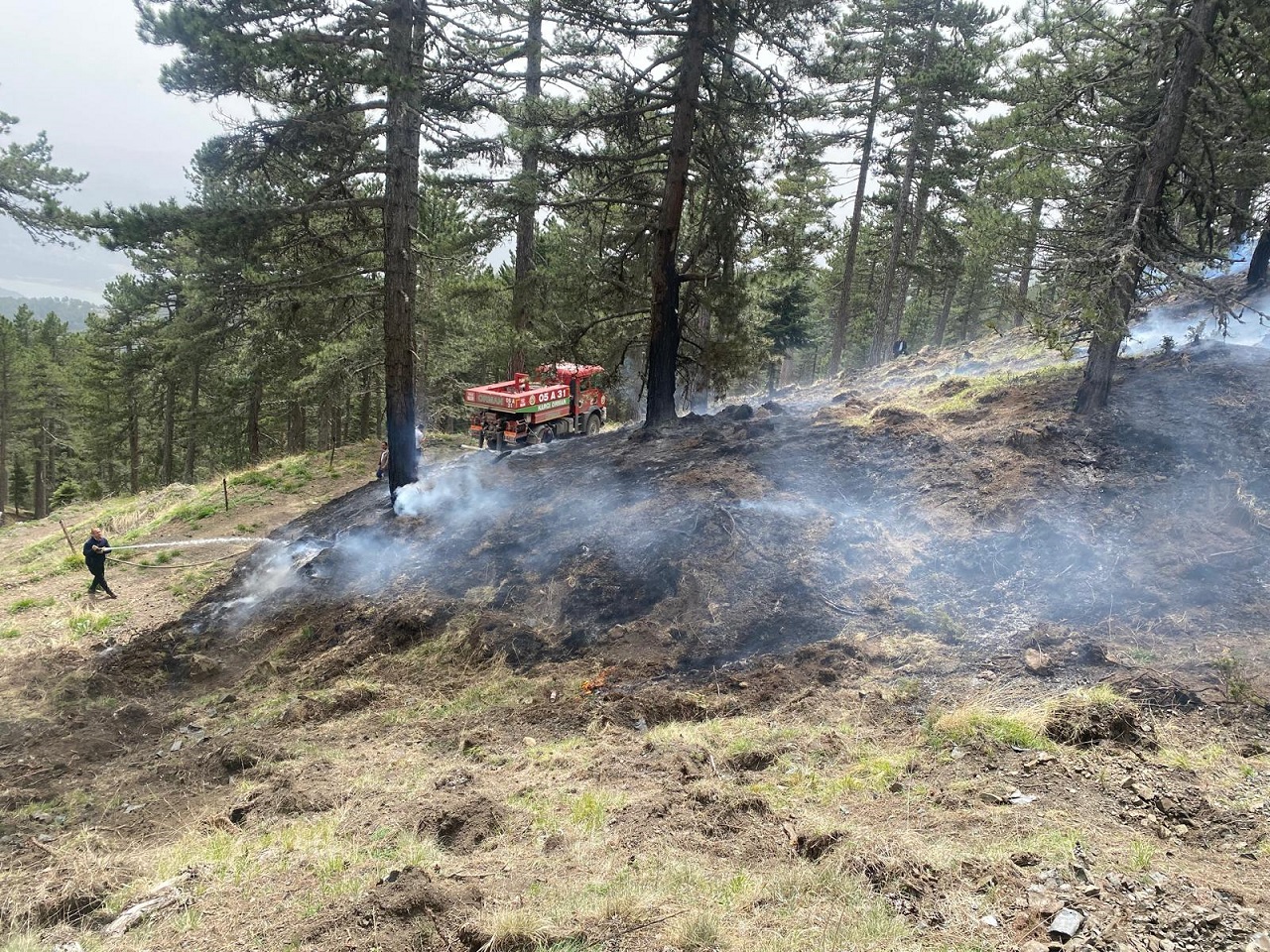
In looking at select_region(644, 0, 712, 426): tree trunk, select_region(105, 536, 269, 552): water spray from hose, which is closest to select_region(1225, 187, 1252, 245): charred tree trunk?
select_region(644, 0, 712, 426): tree trunk

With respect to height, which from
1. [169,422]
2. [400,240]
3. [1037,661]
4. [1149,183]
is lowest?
[169,422]

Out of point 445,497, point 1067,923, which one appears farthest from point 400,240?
point 1067,923

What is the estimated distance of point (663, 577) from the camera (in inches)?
367

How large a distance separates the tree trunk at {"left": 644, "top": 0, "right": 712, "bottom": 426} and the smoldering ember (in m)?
0.08

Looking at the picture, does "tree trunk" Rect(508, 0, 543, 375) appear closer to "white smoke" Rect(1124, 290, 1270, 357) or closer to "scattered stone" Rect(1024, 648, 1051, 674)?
"scattered stone" Rect(1024, 648, 1051, 674)

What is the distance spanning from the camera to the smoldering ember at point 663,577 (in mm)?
4348

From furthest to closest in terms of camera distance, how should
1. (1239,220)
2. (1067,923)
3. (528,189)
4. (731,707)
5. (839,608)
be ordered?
(528,189) < (1239,220) < (839,608) < (731,707) < (1067,923)

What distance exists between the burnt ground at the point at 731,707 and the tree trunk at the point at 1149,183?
182cm

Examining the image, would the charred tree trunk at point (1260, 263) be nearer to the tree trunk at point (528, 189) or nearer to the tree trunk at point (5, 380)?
the tree trunk at point (528, 189)

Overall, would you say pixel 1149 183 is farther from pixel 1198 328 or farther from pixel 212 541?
pixel 212 541

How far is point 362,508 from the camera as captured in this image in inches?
544

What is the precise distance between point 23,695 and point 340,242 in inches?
398

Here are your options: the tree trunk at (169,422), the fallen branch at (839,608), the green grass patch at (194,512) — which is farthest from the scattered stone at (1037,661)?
the tree trunk at (169,422)

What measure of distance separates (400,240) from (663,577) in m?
7.43
